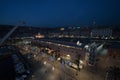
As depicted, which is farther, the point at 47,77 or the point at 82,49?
the point at 82,49

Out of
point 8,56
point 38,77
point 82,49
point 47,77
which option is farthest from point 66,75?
point 8,56

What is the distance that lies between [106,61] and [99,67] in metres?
4.46

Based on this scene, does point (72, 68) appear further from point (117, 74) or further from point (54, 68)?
point (117, 74)

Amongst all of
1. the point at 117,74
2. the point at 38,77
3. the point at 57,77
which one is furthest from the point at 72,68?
the point at 117,74

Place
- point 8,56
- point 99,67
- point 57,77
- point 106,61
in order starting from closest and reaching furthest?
1. point 57,77
2. point 99,67
3. point 106,61
4. point 8,56

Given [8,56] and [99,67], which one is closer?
[99,67]

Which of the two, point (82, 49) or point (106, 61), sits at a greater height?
point (82, 49)

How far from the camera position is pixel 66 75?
24.1 m

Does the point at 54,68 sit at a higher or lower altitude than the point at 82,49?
lower

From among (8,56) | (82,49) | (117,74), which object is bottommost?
(8,56)

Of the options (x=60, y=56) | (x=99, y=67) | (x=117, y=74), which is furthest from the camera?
(x=60, y=56)

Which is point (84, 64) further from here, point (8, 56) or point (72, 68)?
point (8, 56)

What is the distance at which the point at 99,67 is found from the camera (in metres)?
27.5

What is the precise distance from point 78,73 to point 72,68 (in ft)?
9.95
